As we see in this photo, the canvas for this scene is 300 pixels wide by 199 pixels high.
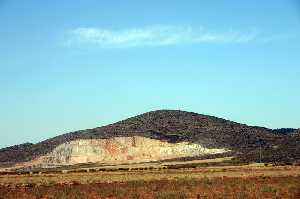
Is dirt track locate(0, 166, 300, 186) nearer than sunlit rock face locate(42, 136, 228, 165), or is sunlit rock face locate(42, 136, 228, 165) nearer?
dirt track locate(0, 166, 300, 186)

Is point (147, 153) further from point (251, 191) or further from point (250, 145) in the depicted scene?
point (251, 191)

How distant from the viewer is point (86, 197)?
40344 millimetres

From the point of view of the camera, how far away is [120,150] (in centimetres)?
18512

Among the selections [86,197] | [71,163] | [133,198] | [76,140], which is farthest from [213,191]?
[76,140]

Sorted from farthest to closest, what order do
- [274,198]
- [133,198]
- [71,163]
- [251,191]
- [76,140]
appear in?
[76,140], [71,163], [251,191], [133,198], [274,198]

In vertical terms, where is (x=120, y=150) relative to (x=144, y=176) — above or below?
above

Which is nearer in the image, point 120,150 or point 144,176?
point 144,176

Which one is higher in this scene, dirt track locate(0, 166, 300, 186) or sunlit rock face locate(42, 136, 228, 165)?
sunlit rock face locate(42, 136, 228, 165)

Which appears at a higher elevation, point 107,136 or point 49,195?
point 107,136

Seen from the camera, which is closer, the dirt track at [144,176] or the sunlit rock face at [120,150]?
the dirt track at [144,176]

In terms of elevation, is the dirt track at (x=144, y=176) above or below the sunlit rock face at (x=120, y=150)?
below

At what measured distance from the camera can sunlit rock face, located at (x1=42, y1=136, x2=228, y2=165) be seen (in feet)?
595

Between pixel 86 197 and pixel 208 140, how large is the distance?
158173mm

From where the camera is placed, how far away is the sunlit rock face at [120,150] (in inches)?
7136
